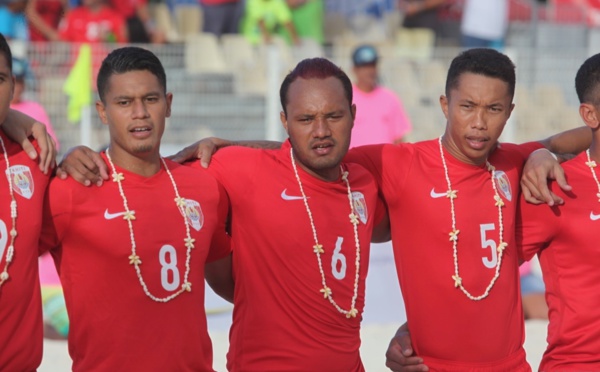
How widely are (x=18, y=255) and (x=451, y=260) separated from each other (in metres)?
2.21

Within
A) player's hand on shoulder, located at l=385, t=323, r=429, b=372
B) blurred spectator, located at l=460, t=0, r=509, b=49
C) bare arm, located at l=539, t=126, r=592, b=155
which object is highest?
blurred spectator, located at l=460, t=0, r=509, b=49

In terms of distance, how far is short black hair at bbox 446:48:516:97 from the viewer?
5699mm

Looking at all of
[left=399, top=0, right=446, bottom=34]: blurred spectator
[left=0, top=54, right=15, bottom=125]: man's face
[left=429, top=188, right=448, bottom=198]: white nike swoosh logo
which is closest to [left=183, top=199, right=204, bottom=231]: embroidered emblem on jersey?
[left=0, top=54, right=15, bottom=125]: man's face

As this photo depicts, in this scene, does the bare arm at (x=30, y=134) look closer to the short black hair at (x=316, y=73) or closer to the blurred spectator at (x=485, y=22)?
the short black hair at (x=316, y=73)

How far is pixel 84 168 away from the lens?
5.02 m

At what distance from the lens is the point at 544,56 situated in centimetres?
1309

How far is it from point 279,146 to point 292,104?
524 mm

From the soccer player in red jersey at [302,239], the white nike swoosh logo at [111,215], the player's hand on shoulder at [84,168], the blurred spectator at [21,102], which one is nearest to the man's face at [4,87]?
the player's hand on shoulder at [84,168]

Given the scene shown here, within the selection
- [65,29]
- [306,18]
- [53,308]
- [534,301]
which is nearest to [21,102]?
[53,308]

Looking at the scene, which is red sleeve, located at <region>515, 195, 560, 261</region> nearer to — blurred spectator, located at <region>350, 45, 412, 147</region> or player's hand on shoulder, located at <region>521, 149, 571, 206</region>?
player's hand on shoulder, located at <region>521, 149, 571, 206</region>

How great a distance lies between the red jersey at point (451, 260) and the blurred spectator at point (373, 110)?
5544mm

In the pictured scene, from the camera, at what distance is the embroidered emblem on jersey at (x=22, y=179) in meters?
4.92

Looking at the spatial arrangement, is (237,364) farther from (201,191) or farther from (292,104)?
(292,104)

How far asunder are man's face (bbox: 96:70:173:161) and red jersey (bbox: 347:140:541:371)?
119 centimetres
